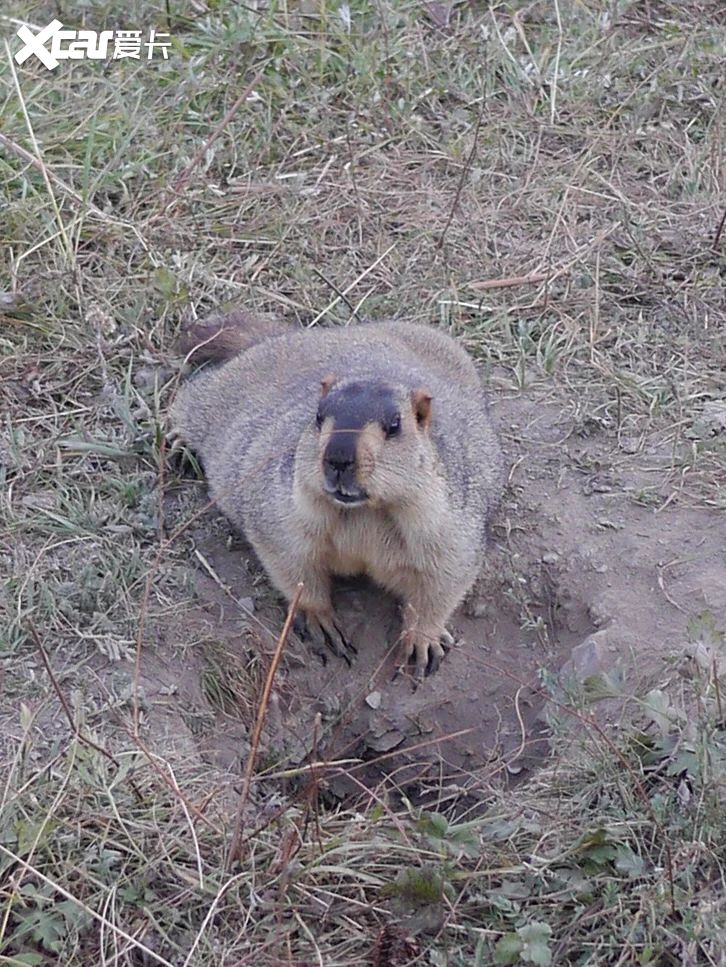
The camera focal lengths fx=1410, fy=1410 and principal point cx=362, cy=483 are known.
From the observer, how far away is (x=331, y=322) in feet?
18.5

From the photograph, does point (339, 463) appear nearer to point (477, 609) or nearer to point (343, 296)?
point (477, 609)

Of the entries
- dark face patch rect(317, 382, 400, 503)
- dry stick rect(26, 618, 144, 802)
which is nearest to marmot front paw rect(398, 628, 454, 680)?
dark face patch rect(317, 382, 400, 503)

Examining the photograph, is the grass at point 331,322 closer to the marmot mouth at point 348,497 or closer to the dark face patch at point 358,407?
the marmot mouth at point 348,497

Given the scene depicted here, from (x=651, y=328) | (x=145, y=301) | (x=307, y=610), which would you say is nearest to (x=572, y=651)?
(x=307, y=610)

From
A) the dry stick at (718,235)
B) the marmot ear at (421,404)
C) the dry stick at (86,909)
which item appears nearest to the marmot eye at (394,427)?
the marmot ear at (421,404)

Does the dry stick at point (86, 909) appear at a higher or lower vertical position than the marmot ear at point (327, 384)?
lower

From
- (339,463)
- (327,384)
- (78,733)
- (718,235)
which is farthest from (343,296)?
(78,733)

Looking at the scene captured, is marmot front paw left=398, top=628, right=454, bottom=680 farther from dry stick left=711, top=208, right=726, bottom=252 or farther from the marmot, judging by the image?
dry stick left=711, top=208, right=726, bottom=252

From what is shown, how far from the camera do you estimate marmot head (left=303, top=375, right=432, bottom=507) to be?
12.3 feet

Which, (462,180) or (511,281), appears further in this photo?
(462,180)

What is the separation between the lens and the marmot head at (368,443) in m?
3.76

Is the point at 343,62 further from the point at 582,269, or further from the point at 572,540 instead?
the point at 572,540

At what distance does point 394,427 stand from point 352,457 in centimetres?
21

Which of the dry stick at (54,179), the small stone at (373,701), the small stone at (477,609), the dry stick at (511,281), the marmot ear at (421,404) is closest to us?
the marmot ear at (421,404)
